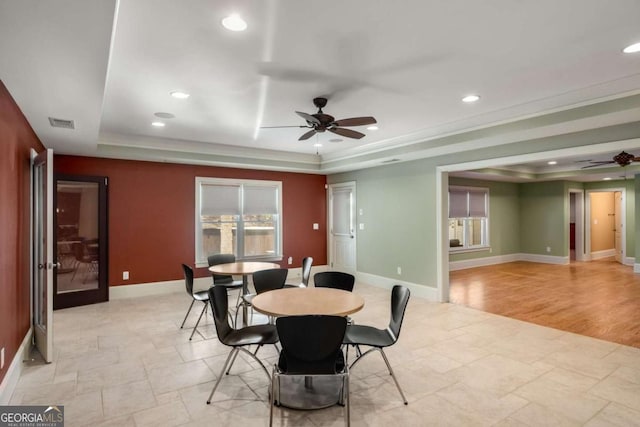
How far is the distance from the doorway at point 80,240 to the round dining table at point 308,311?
3.93 m

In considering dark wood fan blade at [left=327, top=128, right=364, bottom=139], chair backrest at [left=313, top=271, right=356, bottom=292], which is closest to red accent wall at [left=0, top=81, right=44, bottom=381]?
chair backrest at [left=313, top=271, right=356, bottom=292]

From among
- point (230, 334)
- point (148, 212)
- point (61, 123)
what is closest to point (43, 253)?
point (61, 123)

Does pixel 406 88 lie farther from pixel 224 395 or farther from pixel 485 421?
pixel 224 395

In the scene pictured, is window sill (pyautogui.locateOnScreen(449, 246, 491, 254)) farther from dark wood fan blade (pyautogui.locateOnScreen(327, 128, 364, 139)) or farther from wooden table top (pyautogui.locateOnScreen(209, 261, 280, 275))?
dark wood fan blade (pyautogui.locateOnScreen(327, 128, 364, 139))

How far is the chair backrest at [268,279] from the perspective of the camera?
12.6ft

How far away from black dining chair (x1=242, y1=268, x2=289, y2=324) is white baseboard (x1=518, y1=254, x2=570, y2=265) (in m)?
8.53

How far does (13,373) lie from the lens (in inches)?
110

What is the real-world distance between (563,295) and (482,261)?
10.4 feet

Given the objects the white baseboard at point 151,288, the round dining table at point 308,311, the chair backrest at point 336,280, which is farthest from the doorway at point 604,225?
the white baseboard at point 151,288

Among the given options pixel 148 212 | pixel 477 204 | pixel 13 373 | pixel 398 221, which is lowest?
pixel 13 373

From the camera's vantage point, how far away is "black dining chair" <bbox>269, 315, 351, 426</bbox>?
2072 mm

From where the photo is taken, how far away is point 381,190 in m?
6.62

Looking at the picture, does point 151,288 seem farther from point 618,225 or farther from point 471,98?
point 618,225

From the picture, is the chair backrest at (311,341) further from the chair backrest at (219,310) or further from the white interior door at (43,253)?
the white interior door at (43,253)
